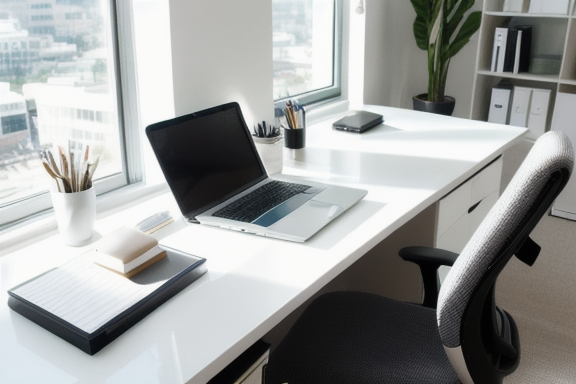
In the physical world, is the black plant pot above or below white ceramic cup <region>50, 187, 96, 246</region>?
below

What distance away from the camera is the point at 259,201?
149 cm

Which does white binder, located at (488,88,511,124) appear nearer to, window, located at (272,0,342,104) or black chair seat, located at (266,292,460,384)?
window, located at (272,0,342,104)

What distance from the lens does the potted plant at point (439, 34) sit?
300 centimetres

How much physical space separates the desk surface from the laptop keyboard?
6 cm

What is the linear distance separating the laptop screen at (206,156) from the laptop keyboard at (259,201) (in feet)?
0.14

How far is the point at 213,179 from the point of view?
1502 millimetres

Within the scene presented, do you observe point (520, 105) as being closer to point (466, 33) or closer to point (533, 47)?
point (533, 47)

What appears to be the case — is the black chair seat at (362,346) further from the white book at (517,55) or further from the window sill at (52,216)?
the white book at (517,55)

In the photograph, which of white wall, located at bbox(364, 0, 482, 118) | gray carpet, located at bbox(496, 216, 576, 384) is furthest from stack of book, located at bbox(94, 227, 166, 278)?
white wall, located at bbox(364, 0, 482, 118)

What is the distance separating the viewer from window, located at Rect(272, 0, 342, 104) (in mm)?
2432

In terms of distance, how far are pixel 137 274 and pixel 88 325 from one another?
183 millimetres

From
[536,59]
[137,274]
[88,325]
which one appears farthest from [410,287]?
[536,59]

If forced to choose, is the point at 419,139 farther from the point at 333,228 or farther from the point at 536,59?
the point at 536,59

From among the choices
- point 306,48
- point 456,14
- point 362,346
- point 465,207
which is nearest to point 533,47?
point 456,14
